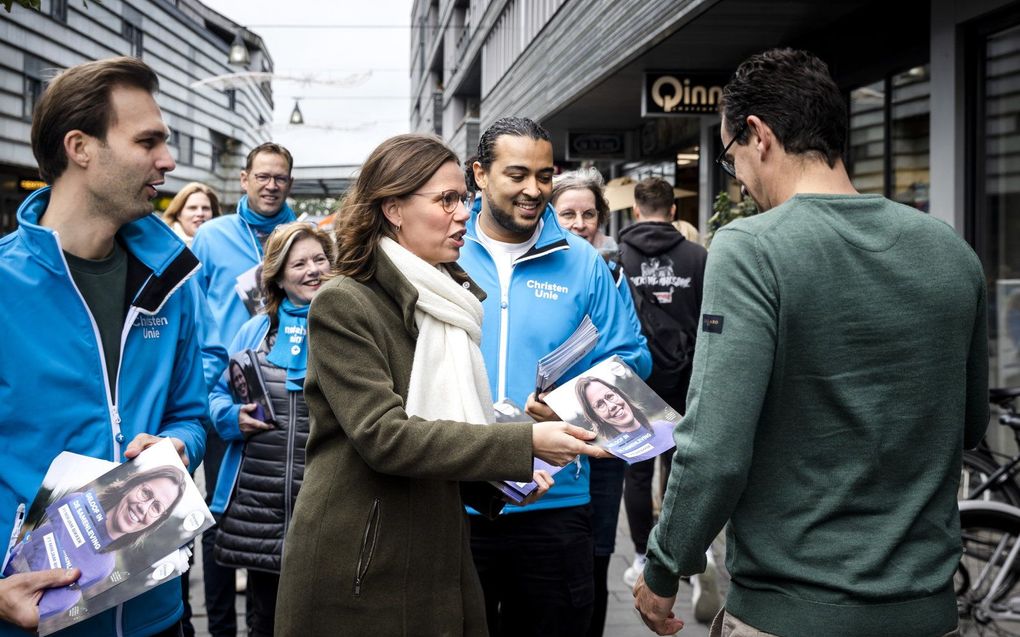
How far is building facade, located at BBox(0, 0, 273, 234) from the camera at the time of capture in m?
25.2

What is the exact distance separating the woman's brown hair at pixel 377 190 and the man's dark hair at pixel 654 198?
4.27m

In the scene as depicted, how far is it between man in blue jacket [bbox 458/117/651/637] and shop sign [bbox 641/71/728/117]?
8.27 meters

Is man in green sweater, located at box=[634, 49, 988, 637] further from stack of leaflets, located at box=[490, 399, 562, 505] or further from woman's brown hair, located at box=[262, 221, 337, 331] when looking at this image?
woman's brown hair, located at box=[262, 221, 337, 331]

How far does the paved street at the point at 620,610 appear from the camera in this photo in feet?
18.4

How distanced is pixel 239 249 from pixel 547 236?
8.73 ft

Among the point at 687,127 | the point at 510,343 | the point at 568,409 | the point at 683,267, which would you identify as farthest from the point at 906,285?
the point at 687,127

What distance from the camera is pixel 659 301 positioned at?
6824mm

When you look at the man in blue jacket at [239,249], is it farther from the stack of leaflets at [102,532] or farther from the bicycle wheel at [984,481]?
the bicycle wheel at [984,481]

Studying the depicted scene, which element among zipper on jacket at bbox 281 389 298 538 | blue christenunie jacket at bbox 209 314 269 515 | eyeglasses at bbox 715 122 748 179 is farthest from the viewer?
blue christenunie jacket at bbox 209 314 269 515

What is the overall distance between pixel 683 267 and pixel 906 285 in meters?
4.58

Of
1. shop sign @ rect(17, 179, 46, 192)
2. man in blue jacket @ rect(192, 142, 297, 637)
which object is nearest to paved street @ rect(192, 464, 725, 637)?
man in blue jacket @ rect(192, 142, 297, 637)

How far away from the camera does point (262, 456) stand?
425 cm

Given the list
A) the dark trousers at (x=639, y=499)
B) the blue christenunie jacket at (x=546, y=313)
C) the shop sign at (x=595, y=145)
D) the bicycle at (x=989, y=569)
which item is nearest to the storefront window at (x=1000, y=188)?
the bicycle at (x=989, y=569)

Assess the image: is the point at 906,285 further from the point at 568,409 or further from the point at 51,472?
the point at 51,472
